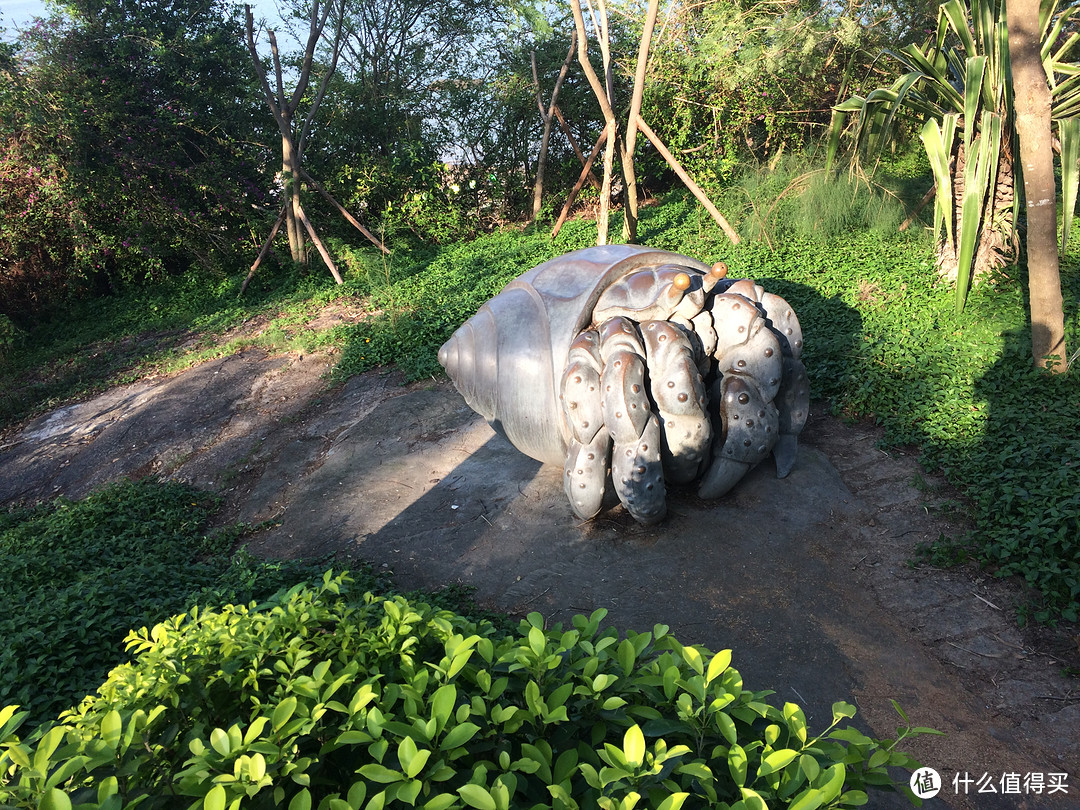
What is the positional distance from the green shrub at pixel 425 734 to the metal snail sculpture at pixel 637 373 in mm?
2454

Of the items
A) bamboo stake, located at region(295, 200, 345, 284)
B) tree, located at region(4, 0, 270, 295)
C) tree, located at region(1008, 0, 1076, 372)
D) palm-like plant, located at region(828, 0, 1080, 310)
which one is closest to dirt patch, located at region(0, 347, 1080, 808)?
tree, located at region(1008, 0, 1076, 372)

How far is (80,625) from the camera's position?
3316 millimetres

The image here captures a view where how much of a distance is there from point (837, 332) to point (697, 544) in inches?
114

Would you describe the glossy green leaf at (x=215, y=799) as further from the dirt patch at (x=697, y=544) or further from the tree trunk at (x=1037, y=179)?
the tree trunk at (x=1037, y=179)

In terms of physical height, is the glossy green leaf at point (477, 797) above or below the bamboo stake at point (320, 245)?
below

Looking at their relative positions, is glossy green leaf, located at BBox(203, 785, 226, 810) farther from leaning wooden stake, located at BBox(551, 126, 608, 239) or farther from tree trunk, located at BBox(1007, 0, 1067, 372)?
leaning wooden stake, located at BBox(551, 126, 608, 239)

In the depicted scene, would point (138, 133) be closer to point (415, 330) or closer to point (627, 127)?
point (415, 330)

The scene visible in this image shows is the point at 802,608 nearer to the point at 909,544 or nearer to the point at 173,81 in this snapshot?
the point at 909,544

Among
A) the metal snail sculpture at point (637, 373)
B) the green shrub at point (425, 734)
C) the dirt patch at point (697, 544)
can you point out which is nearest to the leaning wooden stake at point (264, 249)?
the dirt patch at point (697, 544)

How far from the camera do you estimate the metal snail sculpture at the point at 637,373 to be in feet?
13.8

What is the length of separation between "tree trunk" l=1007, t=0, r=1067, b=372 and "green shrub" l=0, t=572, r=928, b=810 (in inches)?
174

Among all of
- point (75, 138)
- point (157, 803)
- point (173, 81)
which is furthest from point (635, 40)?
point (157, 803)

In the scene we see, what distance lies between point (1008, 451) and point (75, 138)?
34.8 feet
